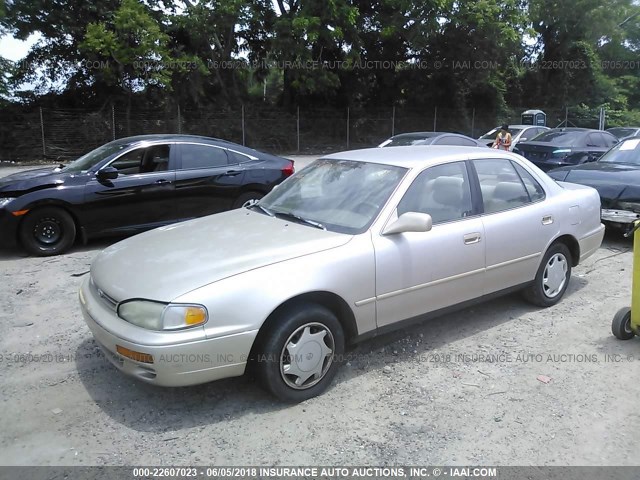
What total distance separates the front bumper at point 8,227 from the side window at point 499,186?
17.9 ft

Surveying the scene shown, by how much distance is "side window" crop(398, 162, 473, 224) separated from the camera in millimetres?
4125

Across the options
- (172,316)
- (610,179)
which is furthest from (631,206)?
(172,316)

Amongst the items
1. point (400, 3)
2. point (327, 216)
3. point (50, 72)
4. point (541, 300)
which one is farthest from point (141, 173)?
point (400, 3)

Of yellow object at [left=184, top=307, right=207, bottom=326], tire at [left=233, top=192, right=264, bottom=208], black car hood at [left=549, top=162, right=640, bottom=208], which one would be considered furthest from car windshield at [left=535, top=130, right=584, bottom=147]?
yellow object at [left=184, top=307, right=207, bottom=326]

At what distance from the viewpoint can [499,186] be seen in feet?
15.6

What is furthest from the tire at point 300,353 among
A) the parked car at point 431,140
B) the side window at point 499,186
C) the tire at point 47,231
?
the parked car at point 431,140

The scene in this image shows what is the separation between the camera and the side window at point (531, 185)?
4969 mm

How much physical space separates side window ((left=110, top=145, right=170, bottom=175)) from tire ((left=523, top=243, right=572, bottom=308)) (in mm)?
5017

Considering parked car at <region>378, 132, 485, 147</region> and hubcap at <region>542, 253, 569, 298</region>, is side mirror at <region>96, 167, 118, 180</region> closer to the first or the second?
hubcap at <region>542, 253, 569, 298</region>

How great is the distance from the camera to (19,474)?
287 cm

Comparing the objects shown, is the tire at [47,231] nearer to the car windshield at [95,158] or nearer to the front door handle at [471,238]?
the car windshield at [95,158]

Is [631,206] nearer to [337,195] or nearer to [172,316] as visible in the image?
[337,195]

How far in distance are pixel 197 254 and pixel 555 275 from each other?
11.2ft

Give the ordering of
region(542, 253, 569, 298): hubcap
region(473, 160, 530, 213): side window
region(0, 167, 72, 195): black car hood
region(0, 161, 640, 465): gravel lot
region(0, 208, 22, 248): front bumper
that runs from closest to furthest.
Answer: region(0, 161, 640, 465): gravel lot → region(473, 160, 530, 213): side window → region(542, 253, 569, 298): hubcap → region(0, 208, 22, 248): front bumper → region(0, 167, 72, 195): black car hood
